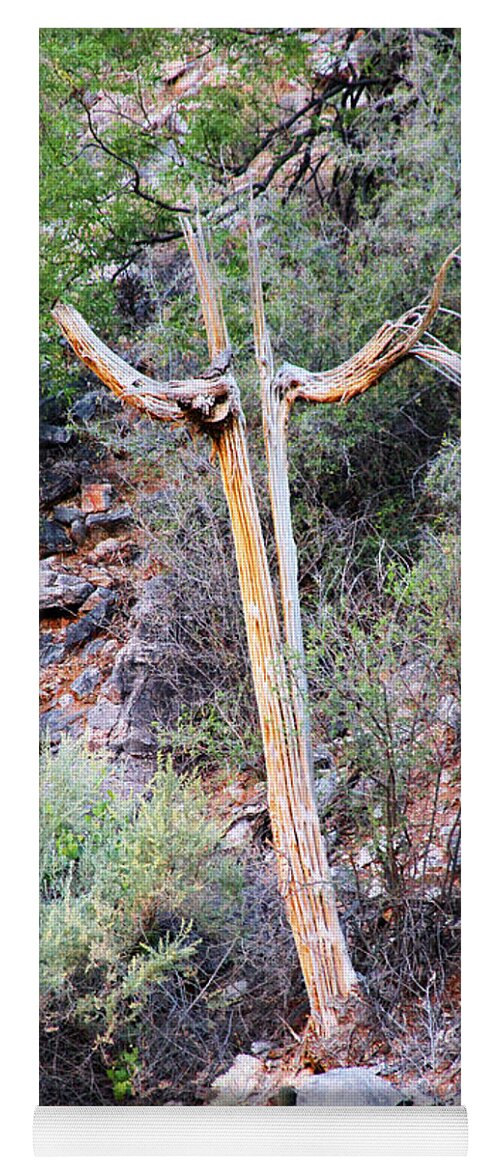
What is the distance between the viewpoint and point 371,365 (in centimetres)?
314

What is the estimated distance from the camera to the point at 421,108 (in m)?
3.05

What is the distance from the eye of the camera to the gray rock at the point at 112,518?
3.18 m

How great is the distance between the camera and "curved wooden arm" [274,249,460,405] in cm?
312

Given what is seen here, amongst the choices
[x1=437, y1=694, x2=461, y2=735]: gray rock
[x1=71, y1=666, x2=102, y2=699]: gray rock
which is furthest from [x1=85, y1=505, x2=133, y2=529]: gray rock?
[x1=437, y1=694, x2=461, y2=735]: gray rock

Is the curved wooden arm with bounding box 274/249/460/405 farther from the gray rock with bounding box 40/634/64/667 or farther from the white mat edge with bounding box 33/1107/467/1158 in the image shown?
the white mat edge with bounding box 33/1107/467/1158

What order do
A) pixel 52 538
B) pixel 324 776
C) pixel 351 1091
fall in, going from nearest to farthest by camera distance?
pixel 351 1091 < pixel 324 776 < pixel 52 538

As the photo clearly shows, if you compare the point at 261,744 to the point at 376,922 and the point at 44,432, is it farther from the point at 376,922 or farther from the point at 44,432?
the point at 44,432

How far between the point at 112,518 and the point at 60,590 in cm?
29

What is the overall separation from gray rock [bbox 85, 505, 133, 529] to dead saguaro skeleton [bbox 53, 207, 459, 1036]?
1.08 feet

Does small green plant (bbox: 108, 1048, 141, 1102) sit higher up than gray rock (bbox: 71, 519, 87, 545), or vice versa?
gray rock (bbox: 71, 519, 87, 545)

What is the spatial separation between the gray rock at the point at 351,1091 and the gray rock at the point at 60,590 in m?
1.66

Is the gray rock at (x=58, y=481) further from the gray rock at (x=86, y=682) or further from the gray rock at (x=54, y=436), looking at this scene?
the gray rock at (x=86, y=682)

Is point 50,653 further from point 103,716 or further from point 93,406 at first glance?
point 93,406

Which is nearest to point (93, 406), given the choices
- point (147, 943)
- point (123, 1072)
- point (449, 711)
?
point (449, 711)
